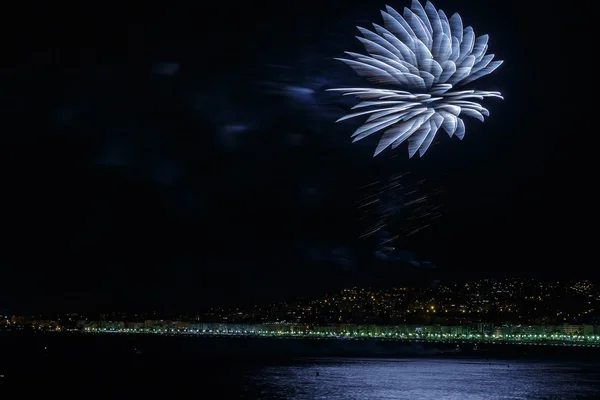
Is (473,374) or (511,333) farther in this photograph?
(511,333)

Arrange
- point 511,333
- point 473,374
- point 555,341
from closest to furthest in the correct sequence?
point 473,374 → point 555,341 → point 511,333

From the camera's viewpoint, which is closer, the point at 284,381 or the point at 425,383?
the point at 425,383

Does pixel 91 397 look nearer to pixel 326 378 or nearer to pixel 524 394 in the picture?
pixel 326 378

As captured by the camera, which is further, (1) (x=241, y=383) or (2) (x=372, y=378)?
(2) (x=372, y=378)

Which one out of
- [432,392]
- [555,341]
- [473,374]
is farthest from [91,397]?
[555,341]

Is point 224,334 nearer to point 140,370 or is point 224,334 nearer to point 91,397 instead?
point 140,370

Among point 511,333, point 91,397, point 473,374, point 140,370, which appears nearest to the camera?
point 91,397

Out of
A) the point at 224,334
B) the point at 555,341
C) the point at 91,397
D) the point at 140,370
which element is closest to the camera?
the point at 91,397

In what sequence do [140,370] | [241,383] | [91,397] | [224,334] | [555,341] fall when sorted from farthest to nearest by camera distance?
[224,334] → [555,341] → [140,370] → [241,383] → [91,397]

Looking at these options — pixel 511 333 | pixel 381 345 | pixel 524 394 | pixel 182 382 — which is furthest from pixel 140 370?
pixel 511 333
